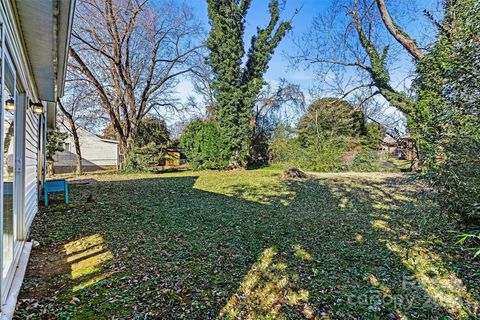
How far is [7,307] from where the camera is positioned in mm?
1960

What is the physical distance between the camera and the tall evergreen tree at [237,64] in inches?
548

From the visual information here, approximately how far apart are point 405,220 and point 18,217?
576 cm

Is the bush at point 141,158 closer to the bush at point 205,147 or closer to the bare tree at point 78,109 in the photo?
the bush at point 205,147

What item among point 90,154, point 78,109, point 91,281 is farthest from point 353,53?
point 90,154

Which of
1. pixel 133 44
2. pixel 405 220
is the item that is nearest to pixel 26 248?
pixel 405 220

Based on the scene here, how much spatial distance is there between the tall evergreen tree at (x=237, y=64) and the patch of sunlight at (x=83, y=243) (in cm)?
1081

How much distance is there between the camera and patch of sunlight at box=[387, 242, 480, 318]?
2.28 meters

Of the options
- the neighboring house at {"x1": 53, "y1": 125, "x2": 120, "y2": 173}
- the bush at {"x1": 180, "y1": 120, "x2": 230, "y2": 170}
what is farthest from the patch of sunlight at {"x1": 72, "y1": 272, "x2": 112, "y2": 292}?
the neighboring house at {"x1": 53, "y1": 125, "x2": 120, "y2": 173}

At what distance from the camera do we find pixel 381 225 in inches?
183

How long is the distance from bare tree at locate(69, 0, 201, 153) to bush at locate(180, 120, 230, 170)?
3019 millimetres

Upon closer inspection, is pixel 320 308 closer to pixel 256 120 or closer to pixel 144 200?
pixel 144 200

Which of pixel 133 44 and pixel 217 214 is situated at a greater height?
pixel 133 44

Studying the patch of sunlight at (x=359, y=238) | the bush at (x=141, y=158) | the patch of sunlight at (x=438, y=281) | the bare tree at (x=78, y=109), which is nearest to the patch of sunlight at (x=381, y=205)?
the patch of sunlight at (x=359, y=238)

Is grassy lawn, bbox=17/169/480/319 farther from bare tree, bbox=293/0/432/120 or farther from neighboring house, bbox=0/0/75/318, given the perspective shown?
bare tree, bbox=293/0/432/120
